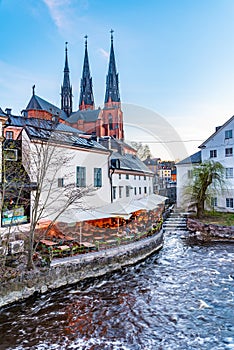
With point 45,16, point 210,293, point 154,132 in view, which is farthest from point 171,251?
point 45,16

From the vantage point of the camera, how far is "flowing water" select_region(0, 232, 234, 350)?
7598 mm

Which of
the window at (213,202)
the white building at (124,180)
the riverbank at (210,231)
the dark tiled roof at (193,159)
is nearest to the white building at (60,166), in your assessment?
the white building at (124,180)

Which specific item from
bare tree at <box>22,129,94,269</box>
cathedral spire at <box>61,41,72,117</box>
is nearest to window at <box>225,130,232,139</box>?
bare tree at <box>22,129,94,269</box>

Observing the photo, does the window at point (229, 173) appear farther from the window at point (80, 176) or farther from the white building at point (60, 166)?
the window at point (80, 176)

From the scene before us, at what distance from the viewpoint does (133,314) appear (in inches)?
359

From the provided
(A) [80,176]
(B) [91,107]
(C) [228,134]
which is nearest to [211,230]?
(C) [228,134]

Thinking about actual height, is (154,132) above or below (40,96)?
below

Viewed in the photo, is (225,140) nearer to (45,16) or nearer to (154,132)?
(154,132)

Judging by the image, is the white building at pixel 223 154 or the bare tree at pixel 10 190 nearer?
the bare tree at pixel 10 190

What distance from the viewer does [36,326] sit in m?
8.34

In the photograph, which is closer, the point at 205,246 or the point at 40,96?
the point at 205,246

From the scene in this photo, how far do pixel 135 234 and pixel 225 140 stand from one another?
17.2 meters

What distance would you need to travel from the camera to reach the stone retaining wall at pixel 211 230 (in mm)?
21078

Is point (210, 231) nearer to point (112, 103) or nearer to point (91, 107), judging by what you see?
point (112, 103)
